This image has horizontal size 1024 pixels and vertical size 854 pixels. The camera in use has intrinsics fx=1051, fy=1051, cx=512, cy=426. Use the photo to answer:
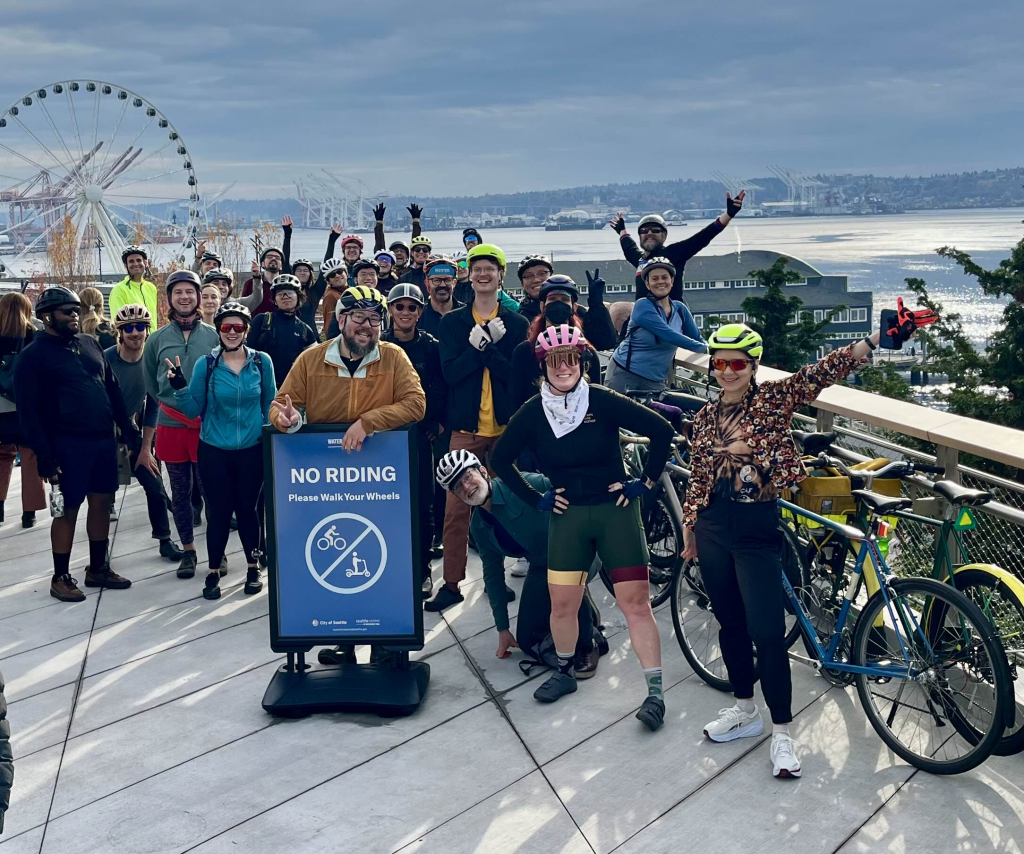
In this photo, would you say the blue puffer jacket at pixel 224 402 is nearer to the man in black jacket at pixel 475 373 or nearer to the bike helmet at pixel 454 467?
the man in black jacket at pixel 475 373

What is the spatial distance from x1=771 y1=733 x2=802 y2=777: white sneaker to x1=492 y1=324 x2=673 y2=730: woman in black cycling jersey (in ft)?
1.95

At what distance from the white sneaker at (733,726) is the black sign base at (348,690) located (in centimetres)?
139

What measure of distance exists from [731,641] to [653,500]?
5.80ft

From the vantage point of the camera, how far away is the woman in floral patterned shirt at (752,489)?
14.0ft

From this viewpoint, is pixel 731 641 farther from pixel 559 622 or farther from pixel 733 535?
pixel 559 622

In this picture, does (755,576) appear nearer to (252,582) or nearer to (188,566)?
(252,582)

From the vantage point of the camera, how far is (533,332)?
5.82 metres

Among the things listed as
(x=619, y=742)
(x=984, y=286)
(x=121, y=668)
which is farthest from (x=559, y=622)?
(x=984, y=286)

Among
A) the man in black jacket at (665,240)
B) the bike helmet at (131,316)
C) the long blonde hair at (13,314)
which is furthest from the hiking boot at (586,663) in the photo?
the long blonde hair at (13,314)

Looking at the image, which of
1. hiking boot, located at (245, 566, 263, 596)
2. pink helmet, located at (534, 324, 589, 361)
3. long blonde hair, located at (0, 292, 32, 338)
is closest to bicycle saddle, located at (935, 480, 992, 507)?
pink helmet, located at (534, 324, 589, 361)

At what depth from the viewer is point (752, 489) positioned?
429cm

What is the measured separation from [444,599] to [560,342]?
228 centimetres

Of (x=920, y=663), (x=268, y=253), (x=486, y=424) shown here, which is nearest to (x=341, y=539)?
(x=486, y=424)

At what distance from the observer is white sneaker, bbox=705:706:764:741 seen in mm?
4512
